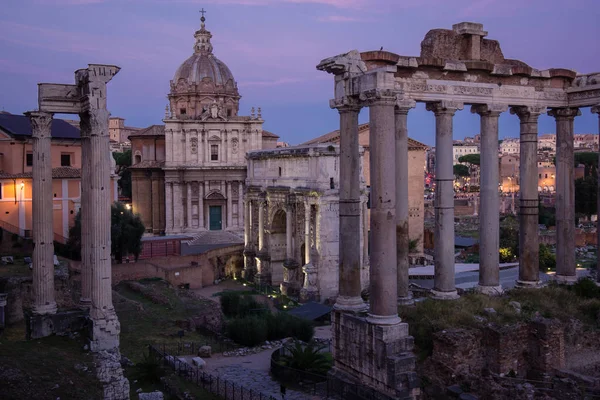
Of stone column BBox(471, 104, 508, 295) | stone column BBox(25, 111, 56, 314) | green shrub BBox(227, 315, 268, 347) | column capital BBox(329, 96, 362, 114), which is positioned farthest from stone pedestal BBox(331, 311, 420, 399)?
green shrub BBox(227, 315, 268, 347)

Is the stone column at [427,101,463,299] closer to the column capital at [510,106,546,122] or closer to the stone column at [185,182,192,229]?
the column capital at [510,106,546,122]

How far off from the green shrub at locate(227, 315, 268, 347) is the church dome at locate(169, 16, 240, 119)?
102 ft

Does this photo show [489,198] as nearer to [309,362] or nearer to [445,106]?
[445,106]

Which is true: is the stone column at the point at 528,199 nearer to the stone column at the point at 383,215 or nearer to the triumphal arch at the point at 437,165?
the triumphal arch at the point at 437,165

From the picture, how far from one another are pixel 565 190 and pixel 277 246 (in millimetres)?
24395

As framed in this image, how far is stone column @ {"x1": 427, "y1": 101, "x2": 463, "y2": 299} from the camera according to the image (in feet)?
54.3

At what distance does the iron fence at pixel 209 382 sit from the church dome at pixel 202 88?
3603 centimetres

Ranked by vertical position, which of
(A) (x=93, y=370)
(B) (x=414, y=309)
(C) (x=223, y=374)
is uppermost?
(B) (x=414, y=309)

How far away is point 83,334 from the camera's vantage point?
18.7 metres

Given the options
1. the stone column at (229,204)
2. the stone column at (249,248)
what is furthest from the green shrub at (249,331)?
the stone column at (229,204)

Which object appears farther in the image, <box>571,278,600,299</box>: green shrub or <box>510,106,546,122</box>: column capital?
<box>510,106,546,122</box>: column capital

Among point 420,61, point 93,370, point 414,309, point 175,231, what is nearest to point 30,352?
point 93,370

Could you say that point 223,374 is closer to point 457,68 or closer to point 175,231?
point 457,68

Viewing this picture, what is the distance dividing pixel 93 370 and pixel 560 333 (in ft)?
35.4
